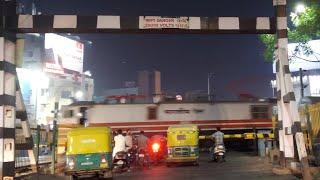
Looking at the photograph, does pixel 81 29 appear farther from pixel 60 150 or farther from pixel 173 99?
pixel 173 99

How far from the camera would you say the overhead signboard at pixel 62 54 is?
242 feet

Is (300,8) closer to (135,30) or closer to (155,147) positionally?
→ (135,30)

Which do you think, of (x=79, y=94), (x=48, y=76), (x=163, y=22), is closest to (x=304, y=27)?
(x=163, y=22)

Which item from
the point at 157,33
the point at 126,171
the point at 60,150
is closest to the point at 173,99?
the point at 60,150

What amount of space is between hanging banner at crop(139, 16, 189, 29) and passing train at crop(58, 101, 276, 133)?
18.9 metres

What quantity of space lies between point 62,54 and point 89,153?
200 ft

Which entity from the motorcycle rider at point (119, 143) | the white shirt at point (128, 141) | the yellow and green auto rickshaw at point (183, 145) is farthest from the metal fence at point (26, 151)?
the yellow and green auto rickshaw at point (183, 145)

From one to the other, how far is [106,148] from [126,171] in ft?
13.0

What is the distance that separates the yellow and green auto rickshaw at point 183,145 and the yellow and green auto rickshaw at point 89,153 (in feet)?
21.0

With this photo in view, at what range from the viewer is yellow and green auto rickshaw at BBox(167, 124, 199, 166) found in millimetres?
24281

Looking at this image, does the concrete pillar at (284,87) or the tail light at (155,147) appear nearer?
the concrete pillar at (284,87)

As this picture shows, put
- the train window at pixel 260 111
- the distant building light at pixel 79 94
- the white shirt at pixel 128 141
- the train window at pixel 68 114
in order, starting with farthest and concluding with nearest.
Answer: the distant building light at pixel 79 94
the train window at pixel 260 111
the train window at pixel 68 114
the white shirt at pixel 128 141

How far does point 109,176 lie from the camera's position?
18250mm

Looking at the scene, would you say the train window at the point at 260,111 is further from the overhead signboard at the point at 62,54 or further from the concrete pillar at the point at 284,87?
the overhead signboard at the point at 62,54
